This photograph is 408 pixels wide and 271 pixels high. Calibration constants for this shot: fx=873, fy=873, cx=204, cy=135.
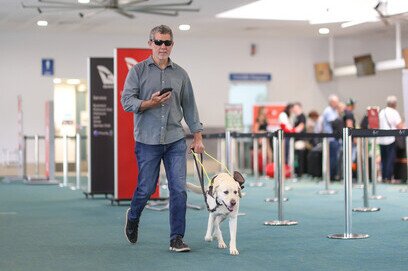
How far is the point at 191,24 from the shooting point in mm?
20109

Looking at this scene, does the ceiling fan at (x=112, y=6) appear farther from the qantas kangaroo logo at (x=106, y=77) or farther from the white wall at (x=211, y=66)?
the white wall at (x=211, y=66)

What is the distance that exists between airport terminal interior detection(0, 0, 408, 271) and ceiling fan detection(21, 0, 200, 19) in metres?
0.04

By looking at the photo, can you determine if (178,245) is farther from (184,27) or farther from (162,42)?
(184,27)

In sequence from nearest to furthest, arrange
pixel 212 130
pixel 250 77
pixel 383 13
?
pixel 383 13, pixel 212 130, pixel 250 77

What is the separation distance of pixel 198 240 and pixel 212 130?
15.6 metres

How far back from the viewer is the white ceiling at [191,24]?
1765 centimetres

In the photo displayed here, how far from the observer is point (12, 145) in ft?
70.6

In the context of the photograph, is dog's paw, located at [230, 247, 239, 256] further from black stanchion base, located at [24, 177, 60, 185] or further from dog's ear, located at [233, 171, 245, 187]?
black stanchion base, located at [24, 177, 60, 185]

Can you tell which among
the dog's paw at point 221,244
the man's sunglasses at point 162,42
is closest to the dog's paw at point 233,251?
the dog's paw at point 221,244

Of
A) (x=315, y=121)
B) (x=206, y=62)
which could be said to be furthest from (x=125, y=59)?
(x=206, y=62)

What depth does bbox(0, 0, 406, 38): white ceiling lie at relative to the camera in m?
17.7

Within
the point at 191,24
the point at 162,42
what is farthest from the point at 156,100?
the point at 191,24

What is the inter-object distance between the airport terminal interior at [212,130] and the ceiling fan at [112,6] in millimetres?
39

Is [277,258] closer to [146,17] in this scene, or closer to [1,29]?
[146,17]
